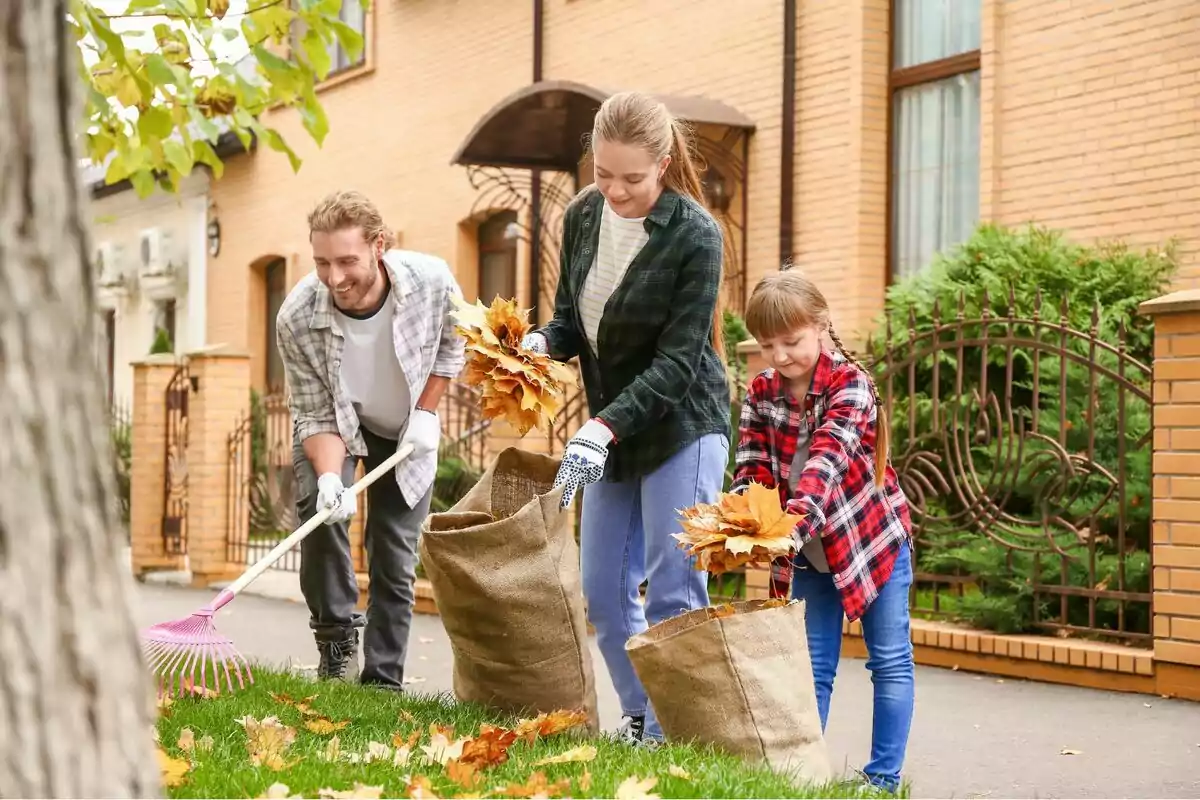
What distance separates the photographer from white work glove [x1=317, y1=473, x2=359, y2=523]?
4926 millimetres

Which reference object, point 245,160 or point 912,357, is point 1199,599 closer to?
point 912,357

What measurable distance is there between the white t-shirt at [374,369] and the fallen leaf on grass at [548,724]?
139 cm

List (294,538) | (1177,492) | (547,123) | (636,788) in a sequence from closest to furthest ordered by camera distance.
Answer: (636,788) < (294,538) < (1177,492) < (547,123)

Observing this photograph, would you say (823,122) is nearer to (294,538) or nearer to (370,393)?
(370,393)

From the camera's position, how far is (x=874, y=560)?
13.5 feet

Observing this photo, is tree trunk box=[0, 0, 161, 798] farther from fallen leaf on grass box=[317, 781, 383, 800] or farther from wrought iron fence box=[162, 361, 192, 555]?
wrought iron fence box=[162, 361, 192, 555]

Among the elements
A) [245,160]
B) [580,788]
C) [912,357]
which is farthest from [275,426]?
[580,788]

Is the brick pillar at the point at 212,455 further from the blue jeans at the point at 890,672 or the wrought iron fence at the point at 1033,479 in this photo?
the blue jeans at the point at 890,672

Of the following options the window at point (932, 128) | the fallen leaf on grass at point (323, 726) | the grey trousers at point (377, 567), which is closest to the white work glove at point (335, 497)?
the grey trousers at point (377, 567)

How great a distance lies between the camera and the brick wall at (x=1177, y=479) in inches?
235

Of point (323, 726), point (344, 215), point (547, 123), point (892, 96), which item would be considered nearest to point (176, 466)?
point (547, 123)

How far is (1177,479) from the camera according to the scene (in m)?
6.06

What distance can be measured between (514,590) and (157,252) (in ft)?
57.4

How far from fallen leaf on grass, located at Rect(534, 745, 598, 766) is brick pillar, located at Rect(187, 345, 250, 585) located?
8.26 metres
